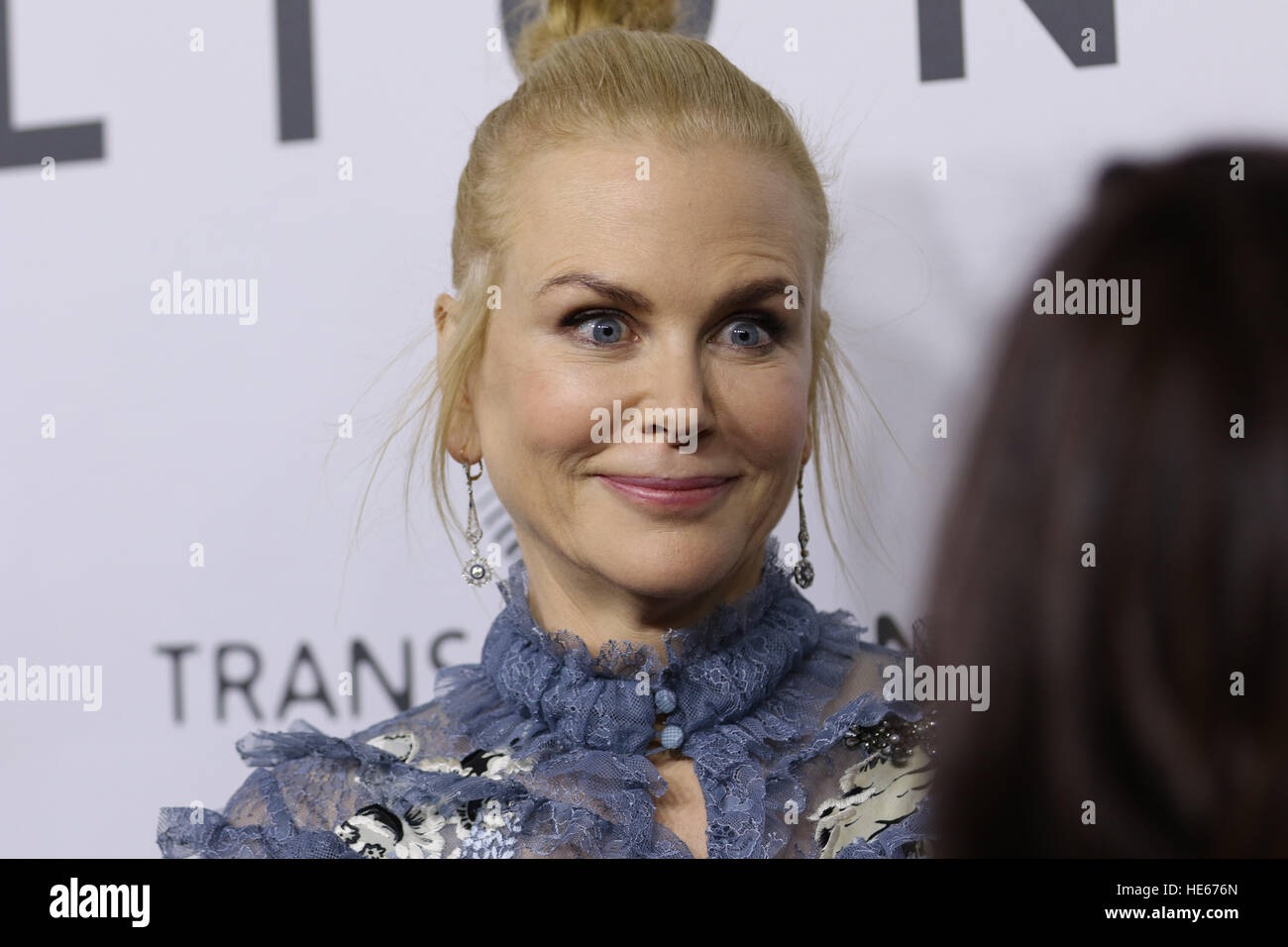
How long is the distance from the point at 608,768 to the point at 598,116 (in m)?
0.75

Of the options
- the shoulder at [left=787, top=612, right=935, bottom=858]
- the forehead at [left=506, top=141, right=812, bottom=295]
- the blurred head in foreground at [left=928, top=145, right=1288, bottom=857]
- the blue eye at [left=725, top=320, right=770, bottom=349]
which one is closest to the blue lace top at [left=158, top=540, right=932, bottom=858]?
the shoulder at [left=787, top=612, right=935, bottom=858]

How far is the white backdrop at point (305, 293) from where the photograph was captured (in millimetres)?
1966

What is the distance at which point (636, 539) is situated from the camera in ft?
4.86

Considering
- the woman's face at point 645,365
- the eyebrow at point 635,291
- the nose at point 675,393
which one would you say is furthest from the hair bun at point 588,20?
the nose at point 675,393

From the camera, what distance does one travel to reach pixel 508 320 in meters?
1.54

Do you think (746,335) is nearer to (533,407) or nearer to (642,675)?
(533,407)

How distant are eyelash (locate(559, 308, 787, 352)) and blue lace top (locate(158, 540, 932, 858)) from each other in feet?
0.99
